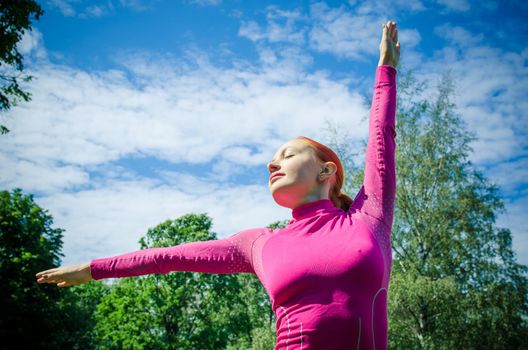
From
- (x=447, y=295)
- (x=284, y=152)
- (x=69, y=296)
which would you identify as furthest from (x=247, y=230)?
(x=69, y=296)

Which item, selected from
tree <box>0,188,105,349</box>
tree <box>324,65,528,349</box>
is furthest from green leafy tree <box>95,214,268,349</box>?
tree <box>324,65,528,349</box>

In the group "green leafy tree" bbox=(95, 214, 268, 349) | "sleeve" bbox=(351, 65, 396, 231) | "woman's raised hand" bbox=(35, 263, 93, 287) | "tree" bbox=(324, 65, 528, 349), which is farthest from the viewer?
"green leafy tree" bbox=(95, 214, 268, 349)

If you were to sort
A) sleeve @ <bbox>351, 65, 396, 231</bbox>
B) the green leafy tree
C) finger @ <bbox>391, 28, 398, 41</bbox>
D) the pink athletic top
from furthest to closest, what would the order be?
1. the green leafy tree
2. finger @ <bbox>391, 28, 398, 41</bbox>
3. sleeve @ <bbox>351, 65, 396, 231</bbox>
4. the pink athletic top

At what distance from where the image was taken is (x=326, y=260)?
5.93ft

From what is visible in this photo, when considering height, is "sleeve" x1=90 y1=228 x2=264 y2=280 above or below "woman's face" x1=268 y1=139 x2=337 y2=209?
below

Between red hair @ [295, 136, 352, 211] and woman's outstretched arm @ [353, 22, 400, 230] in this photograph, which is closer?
woman's outstretched arm @ [353, 22, 400, 230]

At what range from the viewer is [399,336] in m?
13.1

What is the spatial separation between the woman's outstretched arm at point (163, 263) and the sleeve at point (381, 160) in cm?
71

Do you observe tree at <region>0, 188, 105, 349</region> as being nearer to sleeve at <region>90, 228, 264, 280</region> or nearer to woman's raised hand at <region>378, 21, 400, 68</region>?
sleeve at <region>90, 228, 264, 280</region>

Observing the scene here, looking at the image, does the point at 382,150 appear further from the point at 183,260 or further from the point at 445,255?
the point at 445,255

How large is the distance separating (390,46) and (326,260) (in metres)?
1.29

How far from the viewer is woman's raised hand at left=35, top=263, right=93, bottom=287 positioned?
2168 mm

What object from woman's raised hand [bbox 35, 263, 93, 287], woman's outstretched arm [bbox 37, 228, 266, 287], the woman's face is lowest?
woman's raised hand [bbox 35, 263, 93, 287]

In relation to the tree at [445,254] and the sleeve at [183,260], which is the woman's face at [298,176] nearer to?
the sleeve at [183,260]
